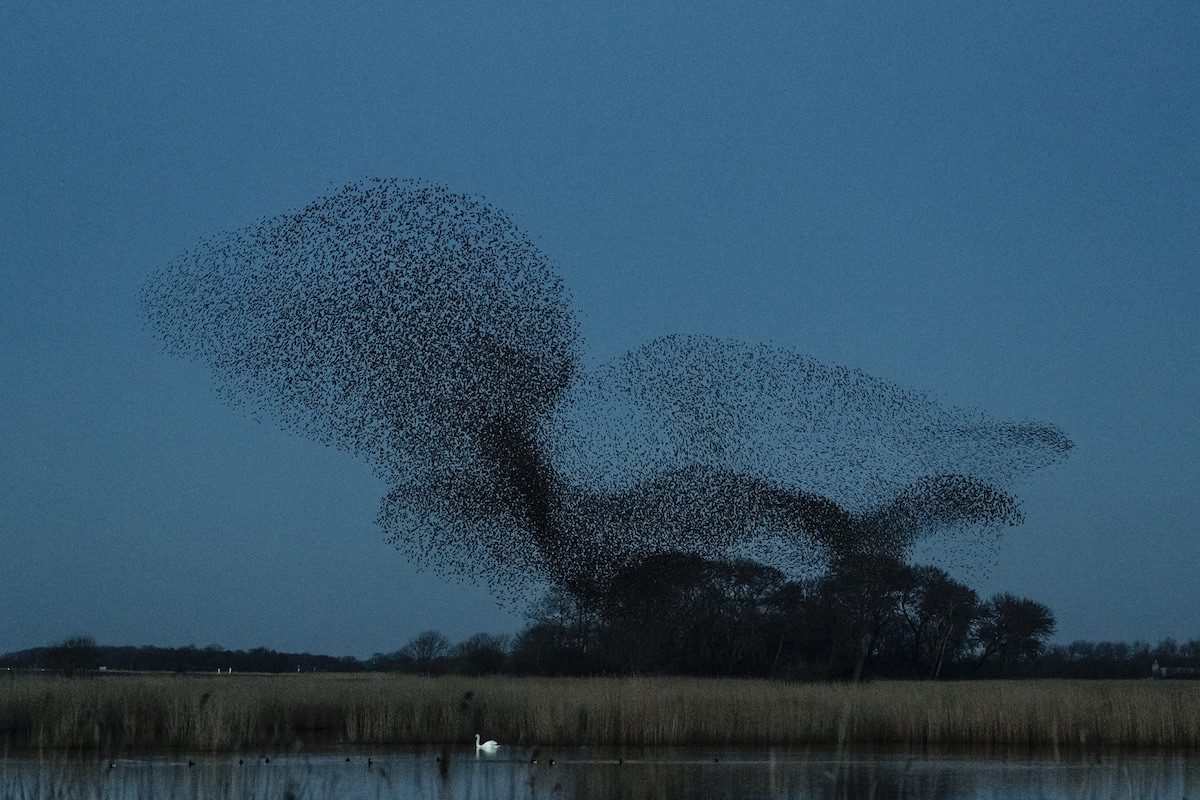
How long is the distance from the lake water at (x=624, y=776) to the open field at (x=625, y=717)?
5.18ft

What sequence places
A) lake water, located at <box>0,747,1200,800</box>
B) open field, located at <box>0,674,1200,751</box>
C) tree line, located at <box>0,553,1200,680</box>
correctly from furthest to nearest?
tree line, located at <box>0,553,1200,680</box> < open field, located at <box>0,674,1200,751</box> < lake water, located at <box>0,747,1200,800</box>

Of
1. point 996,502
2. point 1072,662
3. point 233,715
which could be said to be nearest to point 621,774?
point 233,715

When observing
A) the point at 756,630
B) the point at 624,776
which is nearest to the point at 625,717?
the point at 624,776

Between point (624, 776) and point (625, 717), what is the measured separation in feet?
16.8

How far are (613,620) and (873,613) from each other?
326 inches

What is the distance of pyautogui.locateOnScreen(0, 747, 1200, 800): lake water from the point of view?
44.0 feet

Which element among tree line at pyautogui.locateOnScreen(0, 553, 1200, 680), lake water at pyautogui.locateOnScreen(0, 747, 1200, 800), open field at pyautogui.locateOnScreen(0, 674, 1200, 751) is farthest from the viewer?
tree line at pyautogui.locateOnScreen(0, 553, 1200, 680)

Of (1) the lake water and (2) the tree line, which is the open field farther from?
(2) the tree line

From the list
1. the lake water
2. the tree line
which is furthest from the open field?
the tree line

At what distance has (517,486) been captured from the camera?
31812mm

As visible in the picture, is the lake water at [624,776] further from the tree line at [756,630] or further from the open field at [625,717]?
the tree line at [756,630]

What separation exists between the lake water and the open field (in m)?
1.58

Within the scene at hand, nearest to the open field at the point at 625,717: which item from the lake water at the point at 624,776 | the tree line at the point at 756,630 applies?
the lake water at the point at 624,776

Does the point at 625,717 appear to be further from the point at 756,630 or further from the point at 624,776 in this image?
the point at 756,630
